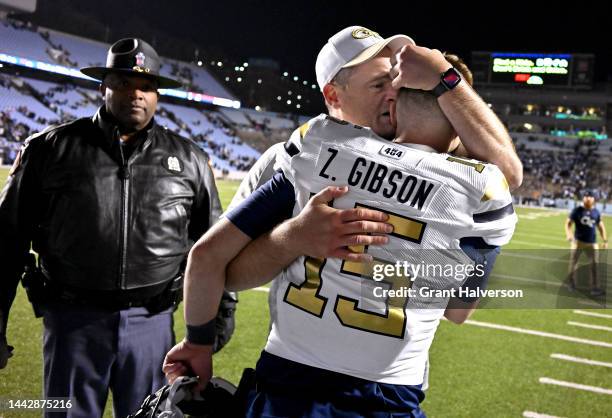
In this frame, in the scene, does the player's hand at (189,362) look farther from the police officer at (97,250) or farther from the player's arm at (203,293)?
the police officer at (97,250)

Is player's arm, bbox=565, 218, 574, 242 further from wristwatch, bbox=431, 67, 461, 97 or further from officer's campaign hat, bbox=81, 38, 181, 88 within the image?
wristwatch, bbox=431, 67, 461, 97

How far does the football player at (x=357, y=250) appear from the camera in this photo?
1.27 m

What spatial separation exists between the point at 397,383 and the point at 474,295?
0.31 m

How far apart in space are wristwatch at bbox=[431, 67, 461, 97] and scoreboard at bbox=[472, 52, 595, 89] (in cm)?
4921

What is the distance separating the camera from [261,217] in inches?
54.2

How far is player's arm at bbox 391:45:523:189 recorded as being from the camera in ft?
4.50

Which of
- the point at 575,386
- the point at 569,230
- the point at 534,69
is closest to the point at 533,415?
the point at 575,386

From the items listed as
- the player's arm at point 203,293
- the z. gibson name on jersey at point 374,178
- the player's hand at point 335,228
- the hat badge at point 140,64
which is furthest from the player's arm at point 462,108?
the hat badge at point 140,64

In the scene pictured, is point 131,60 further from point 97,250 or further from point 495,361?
point 495,361

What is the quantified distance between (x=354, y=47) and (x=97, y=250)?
5.40 ft

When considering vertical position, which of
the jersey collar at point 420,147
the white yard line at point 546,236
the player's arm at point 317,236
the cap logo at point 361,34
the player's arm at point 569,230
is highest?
the cap logo at point 361,34

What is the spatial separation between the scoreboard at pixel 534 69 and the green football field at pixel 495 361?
43.3 m

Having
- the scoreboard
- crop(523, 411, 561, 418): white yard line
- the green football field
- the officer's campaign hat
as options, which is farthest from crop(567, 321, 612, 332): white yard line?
the scoreboard

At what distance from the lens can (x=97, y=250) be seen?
102 inches
